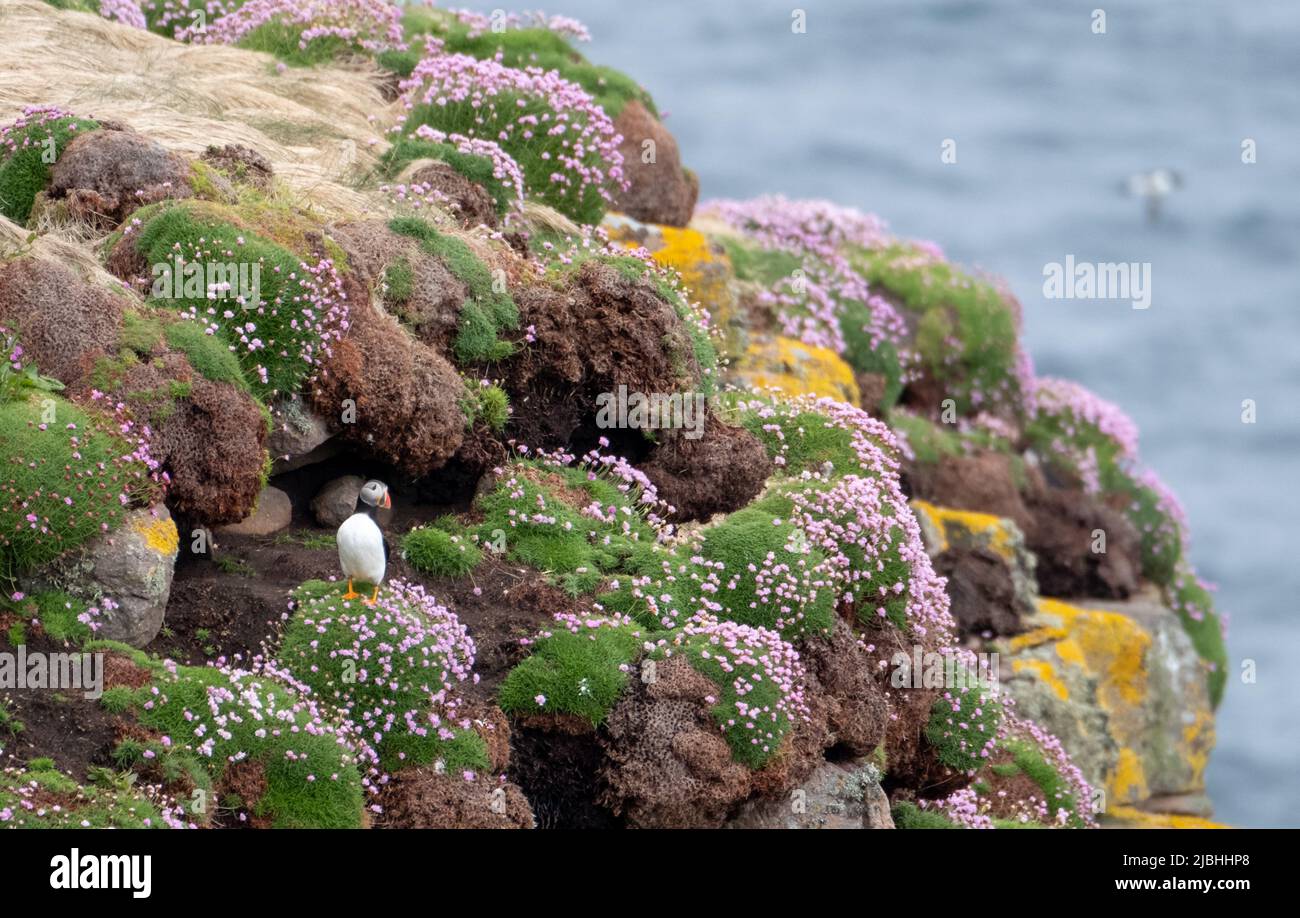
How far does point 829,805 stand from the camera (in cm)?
1266

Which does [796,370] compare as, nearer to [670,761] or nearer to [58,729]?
[670,761]

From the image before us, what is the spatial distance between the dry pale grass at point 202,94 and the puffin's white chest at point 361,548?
4.08 meters

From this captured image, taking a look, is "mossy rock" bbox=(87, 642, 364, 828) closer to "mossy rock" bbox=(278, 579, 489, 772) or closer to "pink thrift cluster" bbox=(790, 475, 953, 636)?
"mossy rock" bbox=(278, 579, 489, 772)

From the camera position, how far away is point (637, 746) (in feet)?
39.7

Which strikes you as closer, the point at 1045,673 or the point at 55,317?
the point at 55,317

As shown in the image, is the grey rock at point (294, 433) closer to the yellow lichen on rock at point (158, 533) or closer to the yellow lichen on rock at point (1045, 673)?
the yellow lichen on rock at point (158, 533)

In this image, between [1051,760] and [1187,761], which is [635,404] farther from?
[1187,761]

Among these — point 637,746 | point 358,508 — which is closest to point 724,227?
point 358,508

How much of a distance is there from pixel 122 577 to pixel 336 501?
2.60 m

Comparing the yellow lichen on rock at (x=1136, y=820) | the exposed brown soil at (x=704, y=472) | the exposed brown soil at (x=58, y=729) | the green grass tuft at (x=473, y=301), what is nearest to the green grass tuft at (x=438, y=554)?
the green grass tuft at (x=473, y=301)

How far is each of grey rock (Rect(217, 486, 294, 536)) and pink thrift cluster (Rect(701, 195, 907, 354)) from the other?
8.15m

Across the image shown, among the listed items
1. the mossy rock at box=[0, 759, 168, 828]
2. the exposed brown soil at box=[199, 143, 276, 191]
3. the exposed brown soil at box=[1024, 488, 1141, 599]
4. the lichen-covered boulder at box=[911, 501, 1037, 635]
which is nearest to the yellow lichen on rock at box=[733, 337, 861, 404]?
the lichen-covered boulder at box=[911, 501, 1037, 635]

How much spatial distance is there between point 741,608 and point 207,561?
370 cm

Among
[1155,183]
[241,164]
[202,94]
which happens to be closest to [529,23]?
[202,94]
